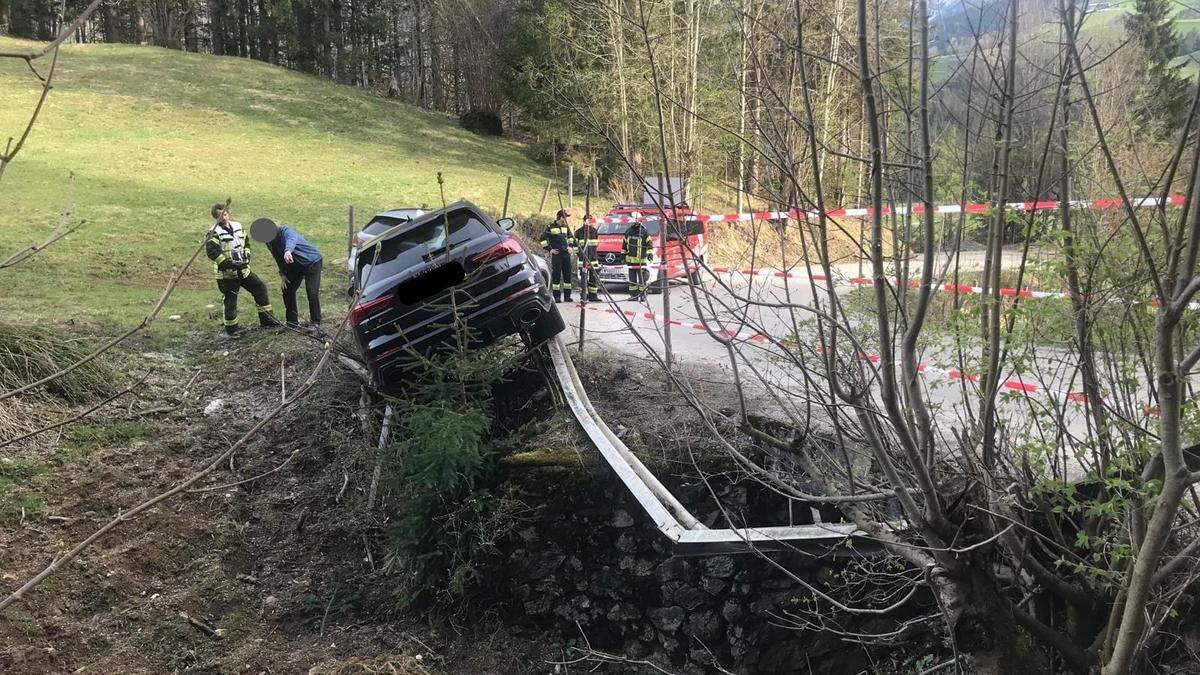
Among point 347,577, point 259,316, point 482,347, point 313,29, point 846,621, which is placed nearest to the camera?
point 846,621

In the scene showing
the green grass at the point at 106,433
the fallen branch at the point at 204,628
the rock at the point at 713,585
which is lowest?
the fallen branch at the point at 204,628

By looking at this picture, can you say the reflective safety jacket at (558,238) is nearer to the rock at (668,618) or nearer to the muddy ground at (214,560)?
the muddy ground at (214,560)

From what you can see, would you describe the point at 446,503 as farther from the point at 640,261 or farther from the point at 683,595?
the point at 640,261

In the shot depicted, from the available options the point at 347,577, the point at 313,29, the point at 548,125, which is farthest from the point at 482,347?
the point at 313,29

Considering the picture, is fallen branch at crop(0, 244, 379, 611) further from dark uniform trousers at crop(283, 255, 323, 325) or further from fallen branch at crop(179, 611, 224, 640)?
dark uniform trousers at crop(283, 255, 323, 325)

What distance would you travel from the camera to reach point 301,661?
4.97 m

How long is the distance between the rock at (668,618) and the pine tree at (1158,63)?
3503mm

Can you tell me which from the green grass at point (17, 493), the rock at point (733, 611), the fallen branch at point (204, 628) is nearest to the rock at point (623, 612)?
the rock at point (733, 611)

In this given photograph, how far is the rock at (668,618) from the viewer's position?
4.82 m

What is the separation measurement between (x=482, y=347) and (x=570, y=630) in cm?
247

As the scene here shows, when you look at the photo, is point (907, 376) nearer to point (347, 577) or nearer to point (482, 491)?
point (482, 491)

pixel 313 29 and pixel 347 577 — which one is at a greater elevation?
pixel 313 29

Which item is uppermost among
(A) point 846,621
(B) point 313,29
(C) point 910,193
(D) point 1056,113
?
(B) point 313,29

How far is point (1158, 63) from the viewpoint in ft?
11.3
